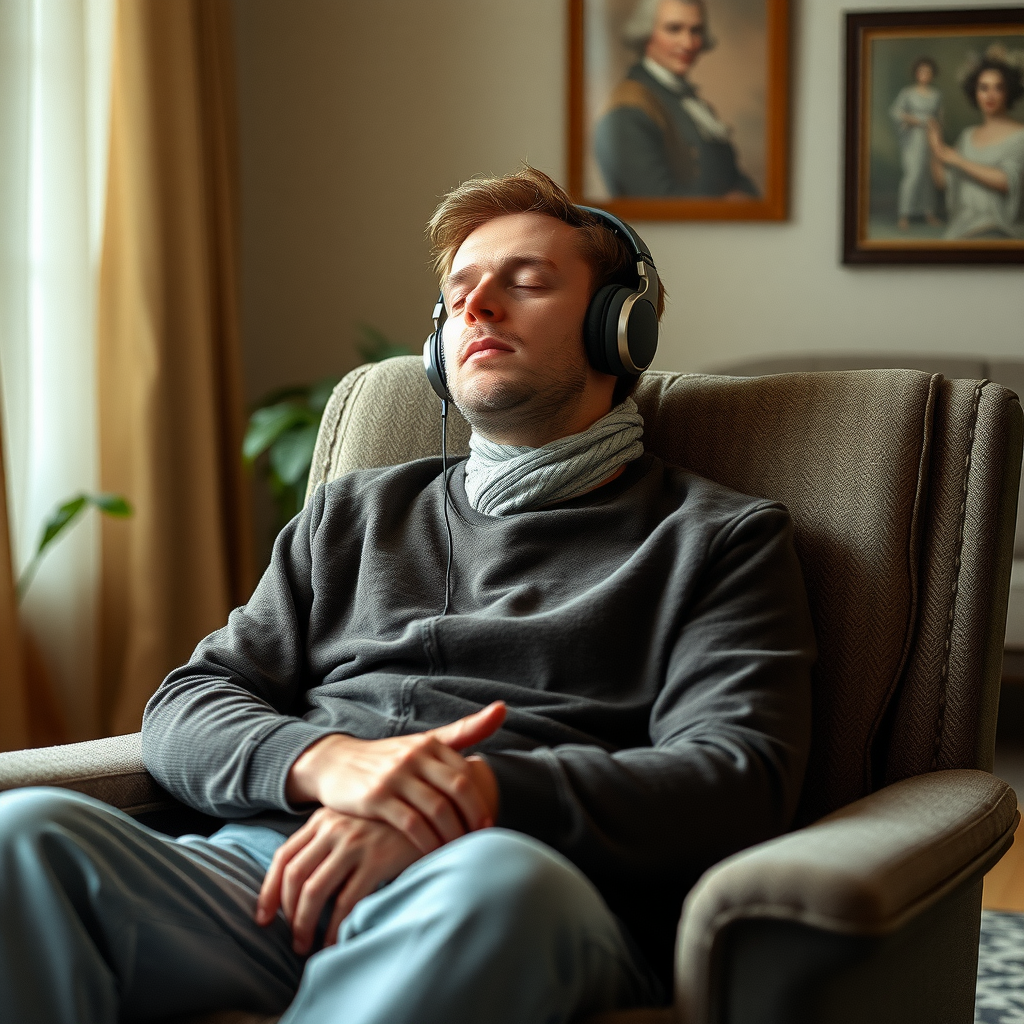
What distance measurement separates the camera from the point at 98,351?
2.88m

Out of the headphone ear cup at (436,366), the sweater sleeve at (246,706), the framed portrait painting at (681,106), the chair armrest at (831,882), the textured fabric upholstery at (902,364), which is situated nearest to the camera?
the chair armrest at (831,882)

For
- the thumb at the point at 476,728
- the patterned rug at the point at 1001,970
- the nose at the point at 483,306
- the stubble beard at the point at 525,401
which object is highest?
the nose at the point at 483,306

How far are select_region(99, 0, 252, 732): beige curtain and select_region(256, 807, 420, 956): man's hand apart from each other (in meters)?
2.05

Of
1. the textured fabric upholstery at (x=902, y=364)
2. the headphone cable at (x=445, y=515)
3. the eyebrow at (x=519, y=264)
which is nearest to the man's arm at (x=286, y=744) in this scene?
the headphone cable at (x=445, y=515)

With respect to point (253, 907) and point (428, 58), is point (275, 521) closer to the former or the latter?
point (428, 58)

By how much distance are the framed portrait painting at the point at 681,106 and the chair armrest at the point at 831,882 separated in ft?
9.03

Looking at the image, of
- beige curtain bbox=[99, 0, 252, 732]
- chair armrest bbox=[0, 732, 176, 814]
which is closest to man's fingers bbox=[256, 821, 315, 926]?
chair armrest bbox=[0, 732, 176, 814]

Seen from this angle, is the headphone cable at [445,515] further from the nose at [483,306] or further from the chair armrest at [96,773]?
the chair armrest at [96,773]

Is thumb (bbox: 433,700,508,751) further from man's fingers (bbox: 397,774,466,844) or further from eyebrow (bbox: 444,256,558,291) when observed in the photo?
eyebrow (bbox: 444,256,558,291)

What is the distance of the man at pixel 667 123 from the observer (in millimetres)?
3424

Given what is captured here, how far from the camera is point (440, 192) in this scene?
3.57m

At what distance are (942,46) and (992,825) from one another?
2.90 meters

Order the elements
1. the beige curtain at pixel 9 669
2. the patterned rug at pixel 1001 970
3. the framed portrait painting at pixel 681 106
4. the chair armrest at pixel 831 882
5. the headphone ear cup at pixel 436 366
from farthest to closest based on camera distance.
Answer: the framed portrait painting at pixel 681 106 < the beige curtain at pixel 9 669 < the patterned rug at pixel 1001 970 < the headphone ear cup at pixel 436 366 < the chair armrest at pixel 831 882

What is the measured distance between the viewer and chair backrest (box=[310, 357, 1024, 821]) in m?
1.20
